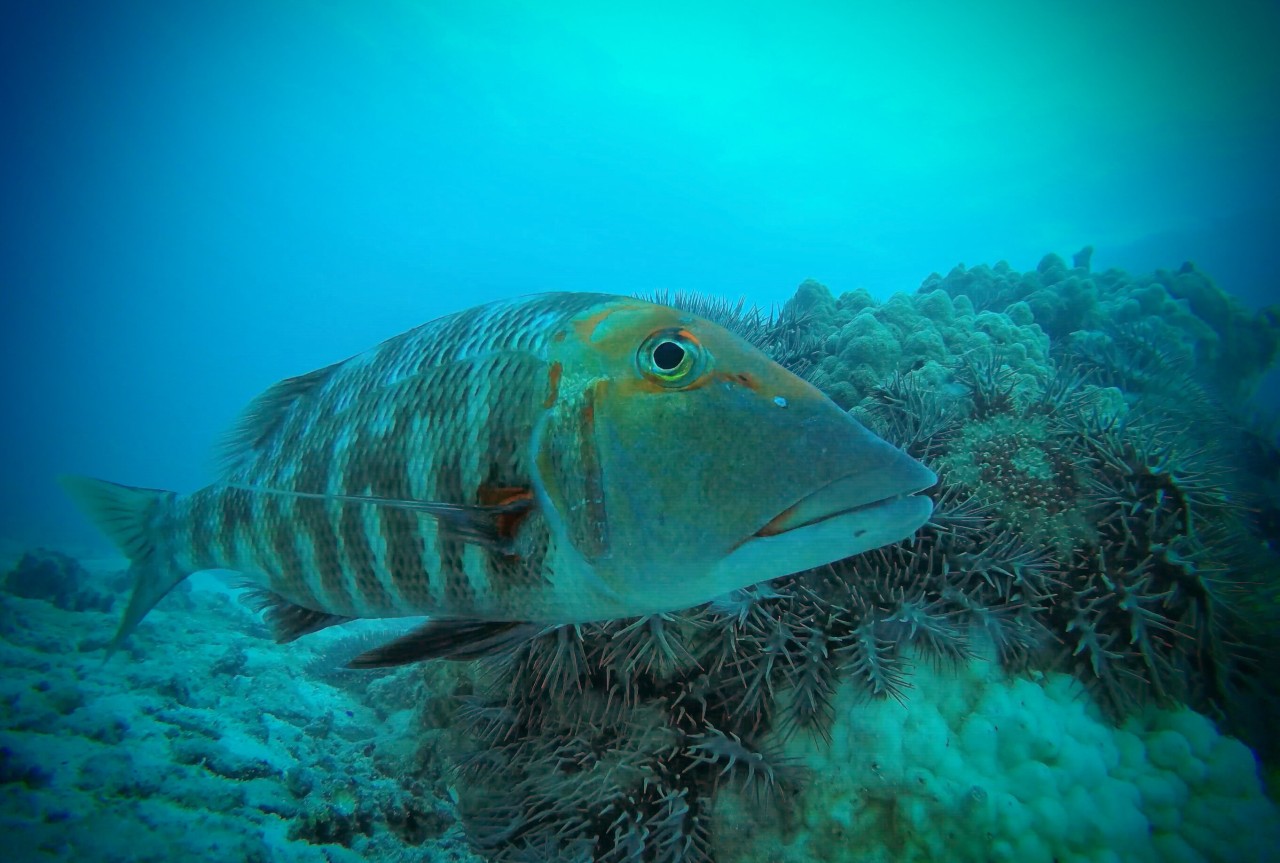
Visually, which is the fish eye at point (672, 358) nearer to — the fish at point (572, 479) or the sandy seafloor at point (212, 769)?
the fish at point (572, 479)

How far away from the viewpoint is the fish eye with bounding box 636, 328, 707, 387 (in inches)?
53.3

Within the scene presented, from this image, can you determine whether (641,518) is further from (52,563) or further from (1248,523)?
(52,563)

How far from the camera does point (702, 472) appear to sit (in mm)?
Result: 1260

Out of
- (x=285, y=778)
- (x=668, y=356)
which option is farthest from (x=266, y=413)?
(x=285, y=778)

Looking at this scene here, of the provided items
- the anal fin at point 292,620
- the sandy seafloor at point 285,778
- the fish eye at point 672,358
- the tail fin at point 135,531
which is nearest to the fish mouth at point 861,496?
the fish eye at point 672,358

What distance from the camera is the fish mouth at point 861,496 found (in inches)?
46.8

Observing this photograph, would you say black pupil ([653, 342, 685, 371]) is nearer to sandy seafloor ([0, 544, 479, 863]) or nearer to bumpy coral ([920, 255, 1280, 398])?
sandy seafloor ([0, 544, 479, 863])

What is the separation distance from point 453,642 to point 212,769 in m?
3.59

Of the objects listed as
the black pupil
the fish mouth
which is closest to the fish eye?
the black pupil

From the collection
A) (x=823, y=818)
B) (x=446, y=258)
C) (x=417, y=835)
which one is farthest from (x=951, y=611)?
(x=446, y=258)

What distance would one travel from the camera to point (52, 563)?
1154cm

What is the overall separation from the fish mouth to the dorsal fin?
2239mm

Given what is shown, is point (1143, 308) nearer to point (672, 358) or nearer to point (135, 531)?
point (672, 358)

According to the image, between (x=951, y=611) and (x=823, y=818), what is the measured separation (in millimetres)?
1271
